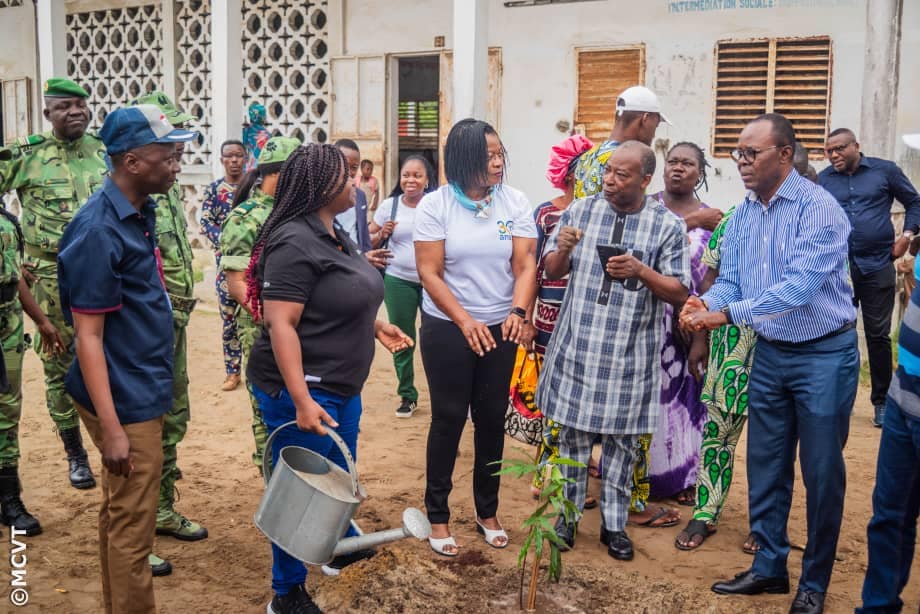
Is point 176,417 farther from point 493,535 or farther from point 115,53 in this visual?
point 115,53

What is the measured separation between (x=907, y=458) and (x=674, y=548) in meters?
1.39

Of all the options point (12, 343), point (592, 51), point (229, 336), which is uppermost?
point (592, 51)

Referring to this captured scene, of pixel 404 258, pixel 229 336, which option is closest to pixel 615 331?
pixel 404 258

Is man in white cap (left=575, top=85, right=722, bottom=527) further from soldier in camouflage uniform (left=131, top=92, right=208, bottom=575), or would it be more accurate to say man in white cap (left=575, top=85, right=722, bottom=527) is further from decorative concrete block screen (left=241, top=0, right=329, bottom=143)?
decorative concrete block screen (left=241, top=0, right=329, bottom=143)

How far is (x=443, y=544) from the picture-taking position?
4285 mm

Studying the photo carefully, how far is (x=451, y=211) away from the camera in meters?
4.23

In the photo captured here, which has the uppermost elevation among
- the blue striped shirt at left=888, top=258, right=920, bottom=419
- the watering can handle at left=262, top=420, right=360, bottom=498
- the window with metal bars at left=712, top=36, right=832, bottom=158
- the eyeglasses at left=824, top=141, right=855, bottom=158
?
the window with metal bars at left=712, top=36, right=832, bottom=158

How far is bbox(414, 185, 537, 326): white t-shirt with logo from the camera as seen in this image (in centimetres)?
420

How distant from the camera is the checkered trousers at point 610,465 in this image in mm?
4289

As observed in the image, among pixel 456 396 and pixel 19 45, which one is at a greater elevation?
pixel 19 45

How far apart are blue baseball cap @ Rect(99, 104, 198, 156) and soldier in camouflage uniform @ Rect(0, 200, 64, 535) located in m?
1.45

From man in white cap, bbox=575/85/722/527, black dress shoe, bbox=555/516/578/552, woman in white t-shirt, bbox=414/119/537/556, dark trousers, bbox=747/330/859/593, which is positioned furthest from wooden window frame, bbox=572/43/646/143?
dark trousers, bbox=747/330/859/593

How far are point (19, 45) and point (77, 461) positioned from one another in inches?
426

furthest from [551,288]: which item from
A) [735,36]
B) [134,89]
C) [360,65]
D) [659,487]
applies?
[134,89]
